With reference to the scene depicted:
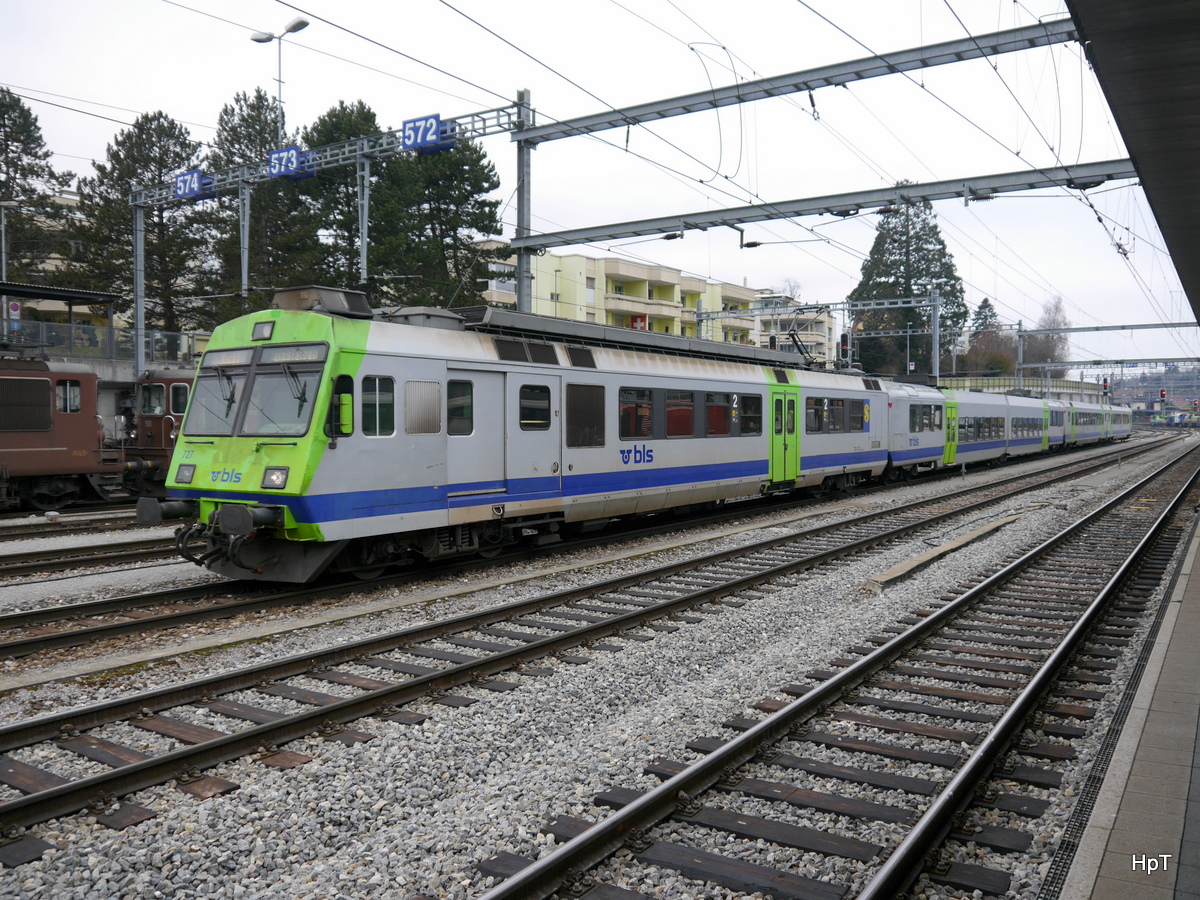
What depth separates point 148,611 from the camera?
9.13 metres

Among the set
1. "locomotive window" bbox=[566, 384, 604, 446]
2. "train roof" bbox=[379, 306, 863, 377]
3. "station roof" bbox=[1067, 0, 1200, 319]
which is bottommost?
"locomotive window" bbox=[566, 384, 604, 446]

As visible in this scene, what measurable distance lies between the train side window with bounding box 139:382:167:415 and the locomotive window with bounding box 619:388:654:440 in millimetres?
14287

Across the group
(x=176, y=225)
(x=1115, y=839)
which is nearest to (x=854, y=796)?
(x=1115, y=839)

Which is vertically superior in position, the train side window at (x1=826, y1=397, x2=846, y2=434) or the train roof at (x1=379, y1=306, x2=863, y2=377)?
the train roof at (x1=379, y1=306, x2=863, y2=377)

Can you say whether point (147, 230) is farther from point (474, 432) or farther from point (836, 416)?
point (474, 432)

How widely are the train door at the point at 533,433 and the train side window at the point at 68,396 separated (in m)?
12.6

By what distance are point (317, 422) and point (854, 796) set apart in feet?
21.6

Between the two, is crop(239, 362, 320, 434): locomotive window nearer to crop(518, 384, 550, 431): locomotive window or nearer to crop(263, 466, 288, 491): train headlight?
crop(263, 466, 288, 491): train headlight

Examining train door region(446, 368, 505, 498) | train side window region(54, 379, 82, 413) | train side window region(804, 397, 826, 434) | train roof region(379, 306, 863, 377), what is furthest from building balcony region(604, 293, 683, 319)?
train door region(446, 368, 505, 498)

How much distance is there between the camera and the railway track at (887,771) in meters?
4.03

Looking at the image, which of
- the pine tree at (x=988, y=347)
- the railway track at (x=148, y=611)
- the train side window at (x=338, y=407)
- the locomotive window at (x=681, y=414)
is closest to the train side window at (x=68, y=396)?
the railway track at (x=148, y=611)

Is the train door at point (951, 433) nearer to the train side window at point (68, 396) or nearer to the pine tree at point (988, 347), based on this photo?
the train side window at point (68, 396)

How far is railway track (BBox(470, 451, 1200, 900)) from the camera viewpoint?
4031 millimetres

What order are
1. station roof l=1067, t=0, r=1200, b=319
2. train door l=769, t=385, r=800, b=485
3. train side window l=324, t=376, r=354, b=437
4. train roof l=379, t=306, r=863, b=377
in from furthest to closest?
train door l=769, t=385, r=800, b=485 < train roof l=379, t=306, r=863, b=377 < train side window l=324, t=376, r=354, b=437 < station roof l=1067, t=0, r=1200, b=319
